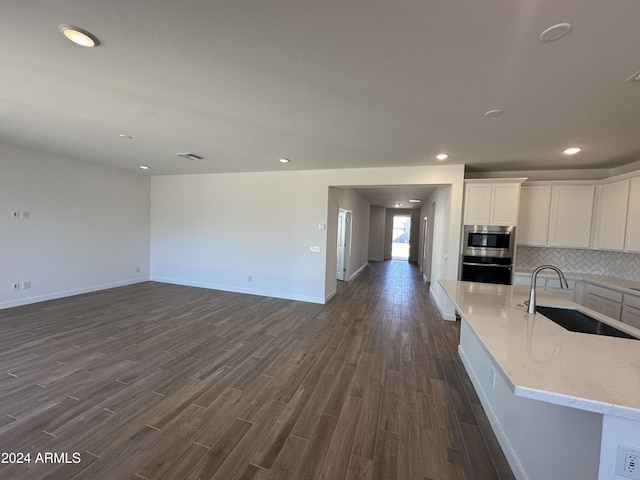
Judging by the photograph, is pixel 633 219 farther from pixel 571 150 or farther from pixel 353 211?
pixel 353 211

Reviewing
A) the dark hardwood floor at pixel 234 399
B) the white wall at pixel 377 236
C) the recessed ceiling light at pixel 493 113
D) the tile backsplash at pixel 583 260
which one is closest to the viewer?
the dark hardwood floor at pixel 234 399

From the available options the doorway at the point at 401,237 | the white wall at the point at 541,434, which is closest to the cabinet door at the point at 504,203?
the white wall at the point at 541,434

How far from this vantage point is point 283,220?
Result: 5.53 metres

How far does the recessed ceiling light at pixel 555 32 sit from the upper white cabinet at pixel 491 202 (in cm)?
313

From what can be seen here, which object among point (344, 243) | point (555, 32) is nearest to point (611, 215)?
point (555, 32)

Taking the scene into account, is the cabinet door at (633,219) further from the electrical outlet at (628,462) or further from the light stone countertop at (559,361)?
the electrical outlet at (628,462)

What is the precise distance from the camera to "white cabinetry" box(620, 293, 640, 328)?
10.3 ft

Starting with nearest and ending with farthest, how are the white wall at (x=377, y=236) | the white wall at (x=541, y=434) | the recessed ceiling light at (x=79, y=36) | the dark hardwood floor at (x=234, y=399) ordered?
the white wall at (x=541, y=434)
the recessed ceiling light at (x=79, y=36)
the dark hardwood floor at (x=234, y=399)
the white wall at (x=377, y=236)

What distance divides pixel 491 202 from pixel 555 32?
332cm

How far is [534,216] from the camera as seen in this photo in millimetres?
4414

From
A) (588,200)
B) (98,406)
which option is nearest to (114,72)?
(98,406)

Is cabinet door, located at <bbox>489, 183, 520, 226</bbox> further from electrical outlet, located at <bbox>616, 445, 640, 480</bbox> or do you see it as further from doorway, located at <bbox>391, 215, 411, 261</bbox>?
doorway, located at <bbox>391, 215, 411, 261</bbox>

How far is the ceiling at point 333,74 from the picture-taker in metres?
1.37

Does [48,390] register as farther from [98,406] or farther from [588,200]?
[588,200]
